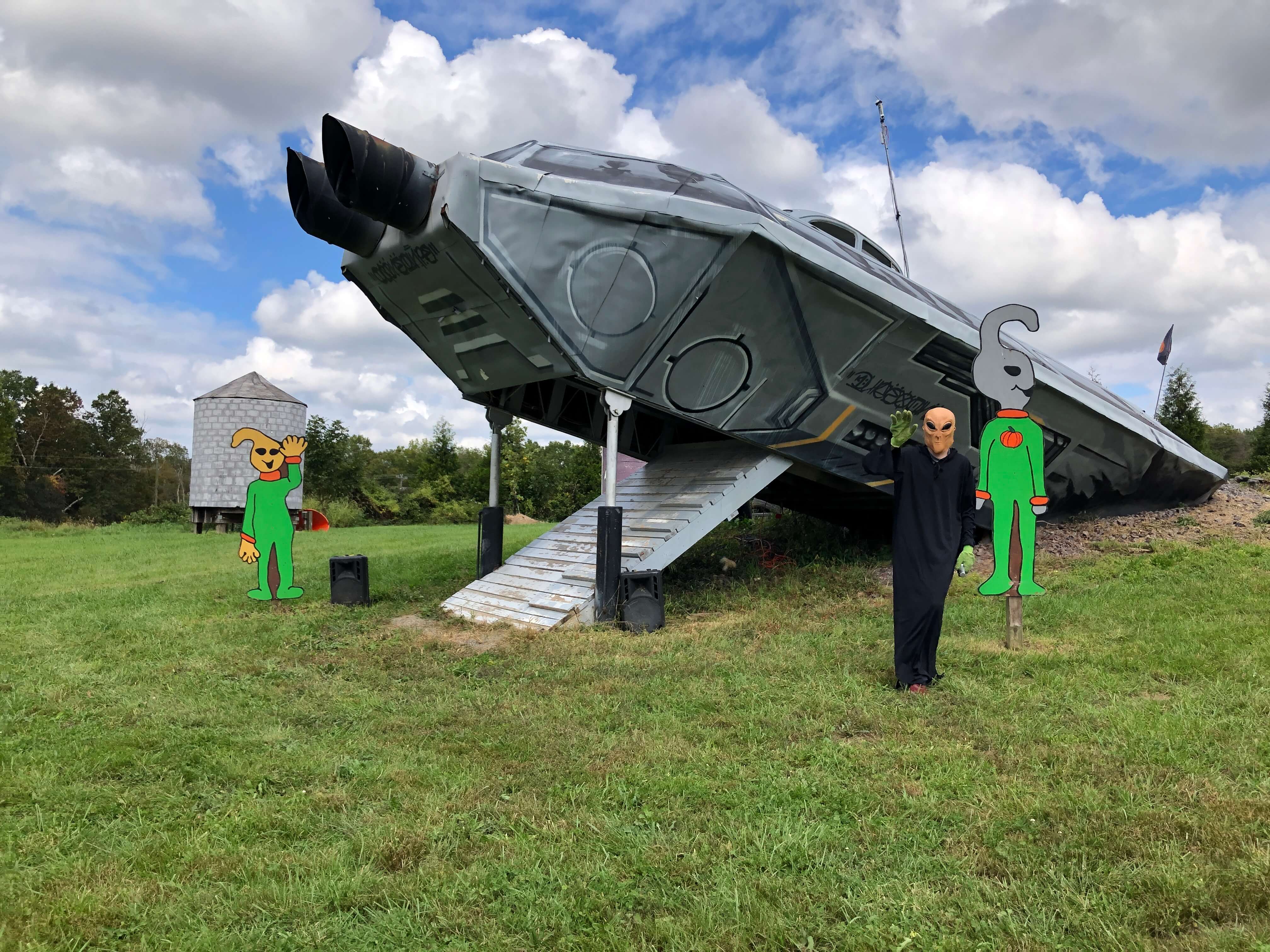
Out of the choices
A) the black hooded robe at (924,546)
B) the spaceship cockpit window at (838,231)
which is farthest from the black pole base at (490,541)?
the black hooded robe at (924,546)

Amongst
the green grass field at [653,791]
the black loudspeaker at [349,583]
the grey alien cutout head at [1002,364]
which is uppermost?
the grey alien cutout head at [1002,364]

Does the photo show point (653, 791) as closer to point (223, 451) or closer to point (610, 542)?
point (610, 542)

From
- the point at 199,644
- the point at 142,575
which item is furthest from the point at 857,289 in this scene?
the point at 142,575

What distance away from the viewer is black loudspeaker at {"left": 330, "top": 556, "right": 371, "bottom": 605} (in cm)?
1247

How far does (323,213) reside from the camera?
1081 cm

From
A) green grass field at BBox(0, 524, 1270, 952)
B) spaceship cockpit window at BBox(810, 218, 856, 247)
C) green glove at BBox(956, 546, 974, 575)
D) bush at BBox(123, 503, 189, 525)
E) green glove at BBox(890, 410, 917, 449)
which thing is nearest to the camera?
green grass field at BBox(0, 524, 1270, 952)

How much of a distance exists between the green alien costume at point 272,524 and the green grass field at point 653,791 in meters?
2.13

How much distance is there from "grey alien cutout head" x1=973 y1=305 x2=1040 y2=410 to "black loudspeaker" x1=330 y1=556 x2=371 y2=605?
8847 mm

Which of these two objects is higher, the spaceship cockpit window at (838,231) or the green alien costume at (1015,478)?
the spaceship cockpit window at (838,231)

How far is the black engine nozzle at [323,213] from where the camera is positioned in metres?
10.5

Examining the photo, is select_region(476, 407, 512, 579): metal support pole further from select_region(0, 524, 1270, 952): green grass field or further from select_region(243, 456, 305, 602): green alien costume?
select_region(0, 524, 1270, 952): green grass field

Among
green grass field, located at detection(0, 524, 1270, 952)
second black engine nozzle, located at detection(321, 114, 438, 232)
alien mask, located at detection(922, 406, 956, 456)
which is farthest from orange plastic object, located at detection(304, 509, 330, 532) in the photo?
alien mask, located at detection(922, 406, 956, 456)

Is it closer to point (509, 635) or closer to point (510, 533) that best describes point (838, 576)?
point (509, 635)

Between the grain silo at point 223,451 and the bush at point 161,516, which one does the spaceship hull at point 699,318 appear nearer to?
the grain silo at point 223,451
